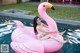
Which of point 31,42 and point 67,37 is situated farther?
point 67,37

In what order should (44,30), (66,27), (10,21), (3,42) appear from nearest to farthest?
1. (44,30)
2. (3,42)
3. (66,27)
4. (10,21)

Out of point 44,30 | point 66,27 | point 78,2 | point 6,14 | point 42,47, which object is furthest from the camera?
point 78,2

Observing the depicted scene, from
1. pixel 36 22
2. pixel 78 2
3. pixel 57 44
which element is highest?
pixel 36 22

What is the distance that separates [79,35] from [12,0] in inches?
423

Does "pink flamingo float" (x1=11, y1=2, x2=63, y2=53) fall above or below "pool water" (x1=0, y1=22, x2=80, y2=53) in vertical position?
above

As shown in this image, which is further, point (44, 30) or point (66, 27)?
point (66, 27)

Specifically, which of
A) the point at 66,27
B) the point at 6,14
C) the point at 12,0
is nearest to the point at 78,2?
the point at 12,0

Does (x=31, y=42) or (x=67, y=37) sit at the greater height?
(x=31, y=42)

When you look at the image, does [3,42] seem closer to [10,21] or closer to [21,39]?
[21,39]

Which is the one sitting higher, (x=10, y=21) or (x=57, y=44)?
(x=57, y=44)

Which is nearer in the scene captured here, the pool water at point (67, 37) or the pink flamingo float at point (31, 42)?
the pink flamingo float at point (31, 42)

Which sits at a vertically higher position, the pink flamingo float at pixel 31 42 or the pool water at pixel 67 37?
the pink flamingo float at pixel 31 42

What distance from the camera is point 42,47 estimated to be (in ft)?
20.1

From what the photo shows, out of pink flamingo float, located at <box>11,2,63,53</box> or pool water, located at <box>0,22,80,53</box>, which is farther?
pool water, located at <box>0,22,80,53</box>
